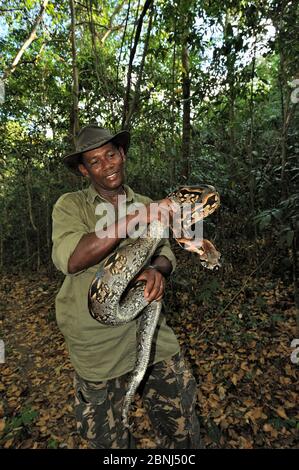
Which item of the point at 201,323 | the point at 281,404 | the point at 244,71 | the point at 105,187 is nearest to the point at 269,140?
the point at 244,71

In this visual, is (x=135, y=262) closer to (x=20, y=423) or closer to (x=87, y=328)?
(x=87, y=328)

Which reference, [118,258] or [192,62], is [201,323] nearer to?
[118,258]

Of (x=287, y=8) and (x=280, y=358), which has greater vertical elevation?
(x=287, y=8)

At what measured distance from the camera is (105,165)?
7.20ft

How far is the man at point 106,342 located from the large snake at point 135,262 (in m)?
0.14

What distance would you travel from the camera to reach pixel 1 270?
11.4 meters

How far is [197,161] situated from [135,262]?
17.6 ft

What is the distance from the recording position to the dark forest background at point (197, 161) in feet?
12.9

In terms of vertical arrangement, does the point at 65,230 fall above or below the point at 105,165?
below

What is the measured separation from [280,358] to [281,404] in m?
0.82

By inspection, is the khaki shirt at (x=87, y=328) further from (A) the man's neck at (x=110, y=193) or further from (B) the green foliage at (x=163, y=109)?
(B) the green foliage at (x=163, y=109)

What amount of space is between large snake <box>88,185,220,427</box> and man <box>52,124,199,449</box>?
135 mm

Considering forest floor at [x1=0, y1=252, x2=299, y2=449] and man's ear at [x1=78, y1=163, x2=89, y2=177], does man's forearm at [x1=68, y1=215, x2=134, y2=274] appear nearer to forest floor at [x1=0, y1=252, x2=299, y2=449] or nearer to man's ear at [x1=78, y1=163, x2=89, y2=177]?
man's ear at [x1=78, y1=163, x2=89, y2=177]

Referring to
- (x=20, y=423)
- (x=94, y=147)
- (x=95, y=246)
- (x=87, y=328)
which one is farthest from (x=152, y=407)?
(x=20, y=423)
